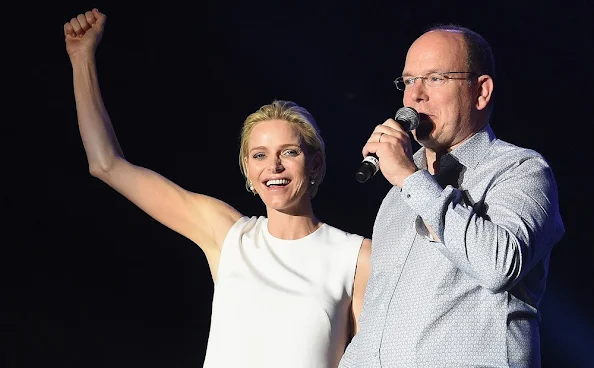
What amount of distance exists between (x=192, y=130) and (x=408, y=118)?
2175 millimetres

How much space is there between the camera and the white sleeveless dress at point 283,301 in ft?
8.66

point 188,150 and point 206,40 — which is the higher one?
point 206,40

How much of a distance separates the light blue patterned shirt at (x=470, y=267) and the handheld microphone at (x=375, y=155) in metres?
0.09

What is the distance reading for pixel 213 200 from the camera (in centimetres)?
296

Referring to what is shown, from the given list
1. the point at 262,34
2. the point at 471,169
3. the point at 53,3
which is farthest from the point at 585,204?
the point at 53,3

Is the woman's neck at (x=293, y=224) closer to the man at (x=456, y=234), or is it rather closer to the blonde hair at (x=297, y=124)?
the blonde hair at (x=297, y=124)

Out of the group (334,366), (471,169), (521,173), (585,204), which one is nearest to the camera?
(521,173)

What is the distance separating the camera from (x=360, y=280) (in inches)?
108

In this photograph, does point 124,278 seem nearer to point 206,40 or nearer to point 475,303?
point 206,40

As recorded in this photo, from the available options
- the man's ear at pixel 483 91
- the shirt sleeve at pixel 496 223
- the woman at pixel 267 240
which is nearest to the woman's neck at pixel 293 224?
the woman at pixel 267 240

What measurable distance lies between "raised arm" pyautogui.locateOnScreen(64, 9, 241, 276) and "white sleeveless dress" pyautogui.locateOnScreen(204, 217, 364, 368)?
0.10 m

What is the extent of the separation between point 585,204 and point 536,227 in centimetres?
214

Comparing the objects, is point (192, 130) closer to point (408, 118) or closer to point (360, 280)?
point (360, 280)

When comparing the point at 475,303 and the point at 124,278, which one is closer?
the point at 475,303
